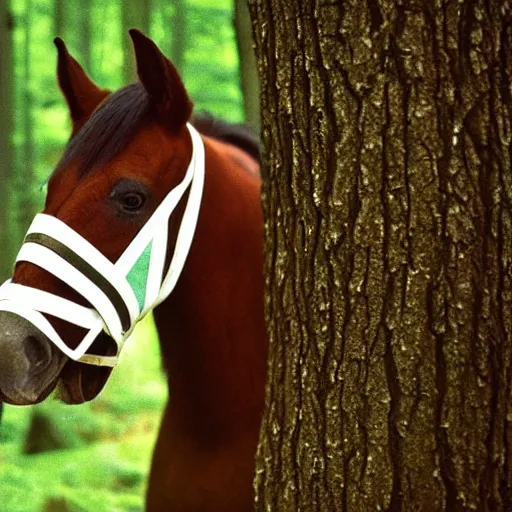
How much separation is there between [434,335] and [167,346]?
4.57 feet

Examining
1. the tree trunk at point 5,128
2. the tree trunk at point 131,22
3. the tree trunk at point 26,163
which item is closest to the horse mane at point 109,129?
the tree trunk at point 5,128

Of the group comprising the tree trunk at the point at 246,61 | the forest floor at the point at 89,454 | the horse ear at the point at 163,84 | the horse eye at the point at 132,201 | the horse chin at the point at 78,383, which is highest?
the tree trunk at the point at 246,61

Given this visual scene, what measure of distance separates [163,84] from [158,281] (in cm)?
68

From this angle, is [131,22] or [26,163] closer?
[131,22]

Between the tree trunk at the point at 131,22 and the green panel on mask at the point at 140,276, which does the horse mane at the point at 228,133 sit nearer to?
the green panel on mask at the point at 140,276

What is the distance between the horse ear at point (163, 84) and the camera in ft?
9.42

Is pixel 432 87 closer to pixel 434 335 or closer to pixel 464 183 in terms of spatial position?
pixel 464 183

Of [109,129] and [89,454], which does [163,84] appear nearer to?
[109,129]

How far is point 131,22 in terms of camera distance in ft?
24.8

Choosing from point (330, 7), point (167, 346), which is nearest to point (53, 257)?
point (167, 346)

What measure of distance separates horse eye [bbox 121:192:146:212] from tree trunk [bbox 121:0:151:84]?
4.75m

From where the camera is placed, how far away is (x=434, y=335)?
6.87ft

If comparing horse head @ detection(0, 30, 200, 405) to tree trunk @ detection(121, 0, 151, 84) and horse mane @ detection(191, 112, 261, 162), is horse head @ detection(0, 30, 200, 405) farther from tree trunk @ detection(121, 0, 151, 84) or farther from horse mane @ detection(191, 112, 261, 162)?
tree trunk @ detection(121, 0, 151, 84)

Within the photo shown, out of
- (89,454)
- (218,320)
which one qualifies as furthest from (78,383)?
Result: (89,454)
